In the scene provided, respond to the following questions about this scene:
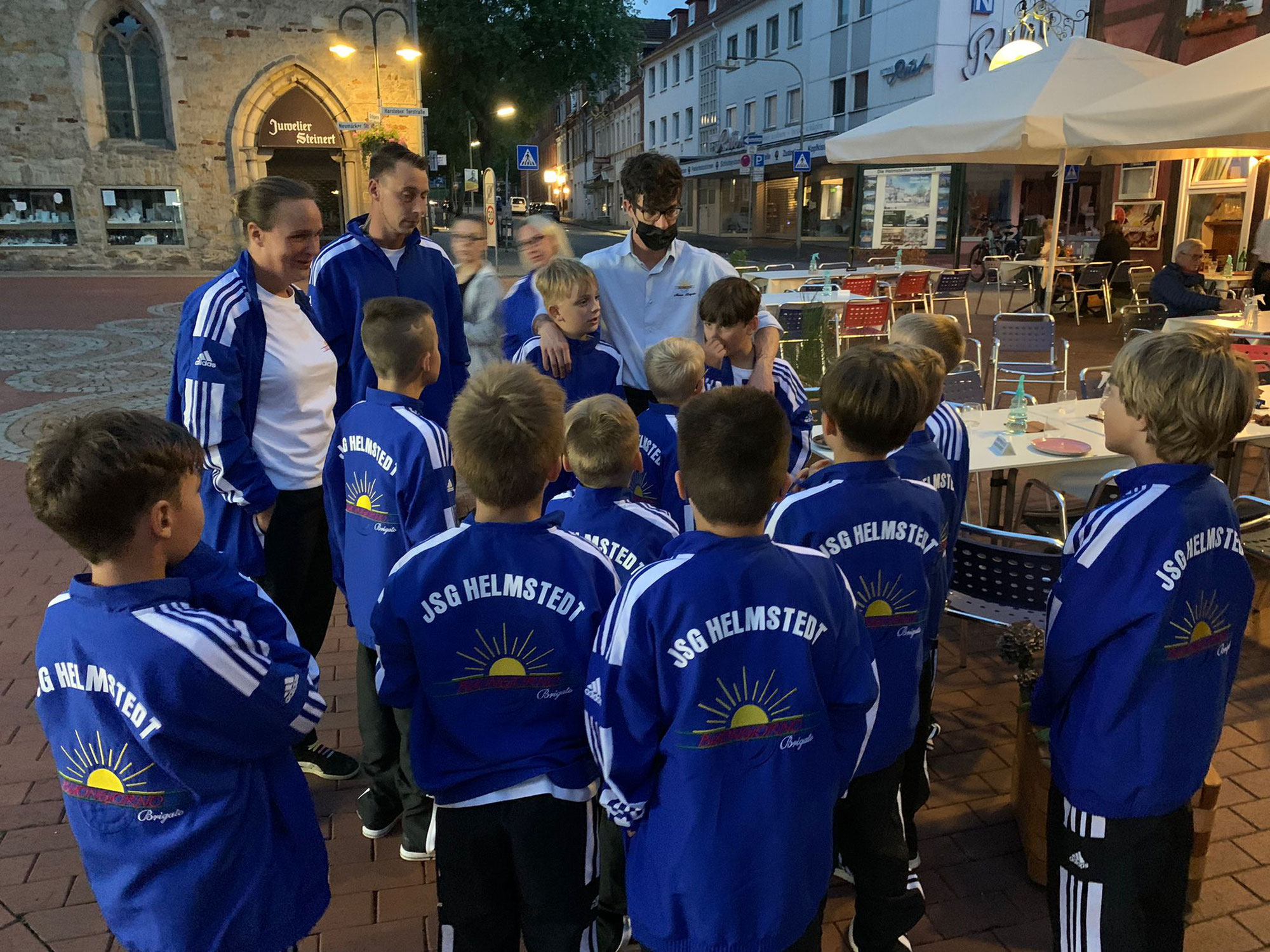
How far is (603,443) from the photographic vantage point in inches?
87.7

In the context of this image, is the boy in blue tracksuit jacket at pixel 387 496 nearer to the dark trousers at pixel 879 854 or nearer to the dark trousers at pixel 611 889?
the dark trousers at pixel 611 889

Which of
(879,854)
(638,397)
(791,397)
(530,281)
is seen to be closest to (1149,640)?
(879,854)

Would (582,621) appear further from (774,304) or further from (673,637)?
(774,304)

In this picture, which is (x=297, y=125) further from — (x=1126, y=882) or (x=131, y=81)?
(x=1126, y=882)

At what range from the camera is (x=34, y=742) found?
338 centimetres

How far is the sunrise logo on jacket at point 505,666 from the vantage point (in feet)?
5.91

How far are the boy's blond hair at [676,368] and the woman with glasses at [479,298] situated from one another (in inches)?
90.5

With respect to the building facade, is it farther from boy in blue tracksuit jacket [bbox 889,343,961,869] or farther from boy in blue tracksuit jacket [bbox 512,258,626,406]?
boy in blue tracksuit jacket [bbox 889,343,961,869]

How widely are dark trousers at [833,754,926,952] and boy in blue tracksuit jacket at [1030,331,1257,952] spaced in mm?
360

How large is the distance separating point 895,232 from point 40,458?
2609 cm

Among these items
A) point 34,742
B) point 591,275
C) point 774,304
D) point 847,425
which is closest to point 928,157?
point 774,304

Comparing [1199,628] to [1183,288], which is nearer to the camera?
[1199,628]

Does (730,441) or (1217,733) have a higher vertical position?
(730,441)

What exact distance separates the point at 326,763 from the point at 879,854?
1.96m
